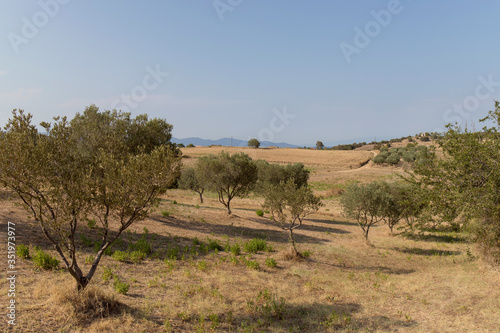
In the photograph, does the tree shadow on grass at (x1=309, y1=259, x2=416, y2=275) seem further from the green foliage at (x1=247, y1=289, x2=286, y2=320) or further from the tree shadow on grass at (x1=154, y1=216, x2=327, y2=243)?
the green foliage at (x1=247, y1=289, x2=286, y2=320)

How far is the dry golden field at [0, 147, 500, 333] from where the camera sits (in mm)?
10727

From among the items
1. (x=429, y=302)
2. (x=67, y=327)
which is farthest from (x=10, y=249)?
(x=429, y=302)

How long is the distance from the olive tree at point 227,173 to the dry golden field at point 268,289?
9623 millimetres

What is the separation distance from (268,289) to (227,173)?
2202cm

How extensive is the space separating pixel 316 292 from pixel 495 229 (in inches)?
488

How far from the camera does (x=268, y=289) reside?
1538 cm

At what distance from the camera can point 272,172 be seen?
47.8 m

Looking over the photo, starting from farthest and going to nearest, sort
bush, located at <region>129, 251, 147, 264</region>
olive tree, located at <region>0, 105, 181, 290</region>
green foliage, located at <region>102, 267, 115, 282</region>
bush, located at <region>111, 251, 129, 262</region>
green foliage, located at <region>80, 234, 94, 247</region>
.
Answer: green foliage, located at <region>80, 234, 94, 247</region>
bush, located at <region>129, 251, 147, 264</region>
bush, located at <region>111, 251, 129, 262</region>
green foliage, located at <region>102, 267, 115, 282</region>
olive tree, located at <region>0, 105, 181, 290</region>

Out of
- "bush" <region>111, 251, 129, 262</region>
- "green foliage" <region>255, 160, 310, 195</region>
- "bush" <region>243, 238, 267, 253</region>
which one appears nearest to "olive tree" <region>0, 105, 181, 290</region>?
"bush" <region>111, 251, 129, 262</region>

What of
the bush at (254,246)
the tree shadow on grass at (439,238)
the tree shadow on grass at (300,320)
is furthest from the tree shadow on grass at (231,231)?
the tree shadow on grass at (300,320)

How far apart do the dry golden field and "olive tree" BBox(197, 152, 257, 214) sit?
9.62 meters

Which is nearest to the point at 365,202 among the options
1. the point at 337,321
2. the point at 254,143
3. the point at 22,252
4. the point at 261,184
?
the point at 337,321

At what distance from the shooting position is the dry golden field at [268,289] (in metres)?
10.7

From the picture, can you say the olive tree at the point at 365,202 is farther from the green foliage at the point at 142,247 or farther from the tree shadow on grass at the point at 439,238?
the green foliage at the point at 142,247
